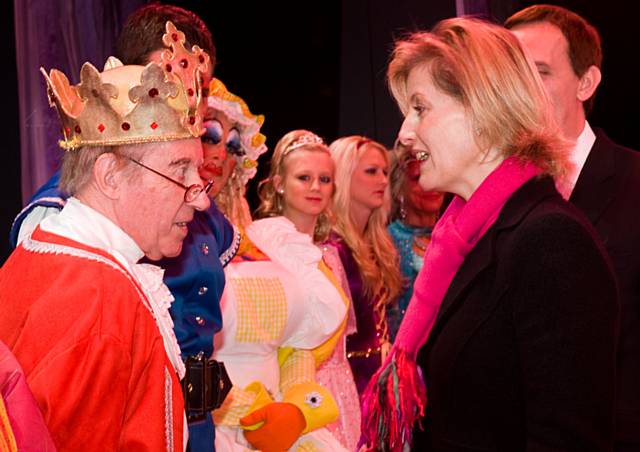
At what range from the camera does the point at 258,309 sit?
120 inches

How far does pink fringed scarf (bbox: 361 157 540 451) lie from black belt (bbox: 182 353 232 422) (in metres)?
0.41

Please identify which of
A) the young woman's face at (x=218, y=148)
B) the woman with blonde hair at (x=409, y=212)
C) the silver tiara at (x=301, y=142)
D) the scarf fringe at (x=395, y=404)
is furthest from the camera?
the woman with blonde hair at (x=409, y=212)

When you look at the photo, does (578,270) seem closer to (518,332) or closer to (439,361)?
(518,332)

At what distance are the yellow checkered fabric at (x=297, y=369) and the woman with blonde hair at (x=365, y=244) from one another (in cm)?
117

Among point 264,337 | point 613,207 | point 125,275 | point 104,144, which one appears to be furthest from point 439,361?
point 264,337

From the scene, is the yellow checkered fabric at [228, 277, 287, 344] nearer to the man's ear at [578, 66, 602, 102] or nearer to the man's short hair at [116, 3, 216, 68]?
the man's short hair at [116, 3, 216, 68]

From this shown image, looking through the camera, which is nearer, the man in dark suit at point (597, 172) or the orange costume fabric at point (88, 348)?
the orange costume fabric at point (88, 348)

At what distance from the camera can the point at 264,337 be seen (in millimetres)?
3035

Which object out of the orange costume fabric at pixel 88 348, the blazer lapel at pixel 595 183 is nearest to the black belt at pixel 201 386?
the orange costume fabric at pixel 88 348

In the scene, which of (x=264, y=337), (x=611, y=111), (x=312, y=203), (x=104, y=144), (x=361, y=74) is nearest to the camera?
(x=104, y=144)

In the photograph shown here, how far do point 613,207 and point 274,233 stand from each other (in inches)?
61.2

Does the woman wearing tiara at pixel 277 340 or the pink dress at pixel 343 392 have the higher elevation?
the woman wearing tiara at pixel 277 340

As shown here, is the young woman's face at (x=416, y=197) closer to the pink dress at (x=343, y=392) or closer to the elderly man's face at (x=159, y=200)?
the pink dress at (x=343, y=392)

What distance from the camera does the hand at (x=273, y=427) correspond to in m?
2.75
